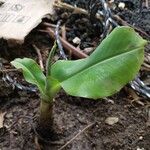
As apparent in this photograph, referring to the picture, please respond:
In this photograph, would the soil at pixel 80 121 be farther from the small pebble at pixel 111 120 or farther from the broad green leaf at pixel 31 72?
the broad green leaf at pixel 31 72

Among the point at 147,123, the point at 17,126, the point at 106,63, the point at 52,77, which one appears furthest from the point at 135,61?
the point at 17,126

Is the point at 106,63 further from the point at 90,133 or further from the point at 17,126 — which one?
the point at 17,126

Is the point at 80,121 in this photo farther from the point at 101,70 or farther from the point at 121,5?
the point at 121,5

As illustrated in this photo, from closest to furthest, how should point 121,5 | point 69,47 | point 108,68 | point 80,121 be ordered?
point 108,68, point 80,121, point 69,47, point 121,5

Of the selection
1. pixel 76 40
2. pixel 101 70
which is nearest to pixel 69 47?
pixel 76 40

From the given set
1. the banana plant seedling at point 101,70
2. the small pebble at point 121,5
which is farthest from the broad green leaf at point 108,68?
the small pebble at point 121,5

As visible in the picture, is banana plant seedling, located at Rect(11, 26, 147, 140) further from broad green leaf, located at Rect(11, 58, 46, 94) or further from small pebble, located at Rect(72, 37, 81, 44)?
small pebble, located at Rect(72, 37, 81, 44)

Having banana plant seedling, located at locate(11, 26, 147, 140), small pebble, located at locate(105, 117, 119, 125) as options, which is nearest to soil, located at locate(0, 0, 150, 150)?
small pebble, located at locate(105, 117, 119, 125)
